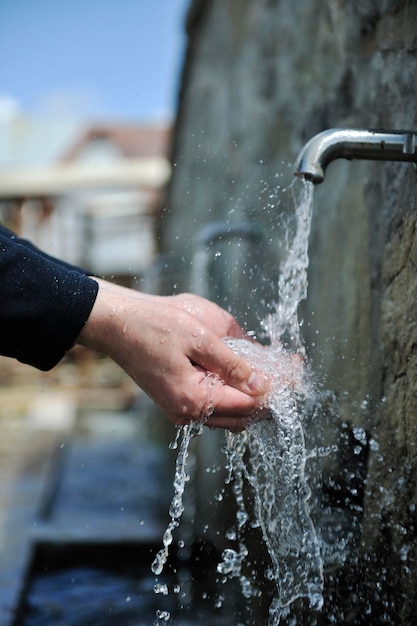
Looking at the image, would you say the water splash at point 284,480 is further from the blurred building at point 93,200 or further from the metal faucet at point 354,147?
the blurred building at point 93,200

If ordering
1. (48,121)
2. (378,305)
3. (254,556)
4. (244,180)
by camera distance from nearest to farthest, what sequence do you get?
(378,305)
(254,556)
(244,180)
(48,121)

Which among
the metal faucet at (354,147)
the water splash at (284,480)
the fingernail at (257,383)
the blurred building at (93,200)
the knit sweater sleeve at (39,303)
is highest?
the metal faucet at (354,147)

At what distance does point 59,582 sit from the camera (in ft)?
7.66

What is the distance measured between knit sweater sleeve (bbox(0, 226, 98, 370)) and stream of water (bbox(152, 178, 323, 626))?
29 centimetres

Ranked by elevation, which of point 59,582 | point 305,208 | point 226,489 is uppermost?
point 305,208

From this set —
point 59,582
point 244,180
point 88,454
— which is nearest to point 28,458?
point 88,454

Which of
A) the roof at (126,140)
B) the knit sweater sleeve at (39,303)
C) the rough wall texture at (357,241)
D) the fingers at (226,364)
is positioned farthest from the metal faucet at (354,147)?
the roof at (126,140)

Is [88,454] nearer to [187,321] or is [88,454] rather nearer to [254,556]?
[254,556]

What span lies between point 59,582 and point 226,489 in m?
0.59

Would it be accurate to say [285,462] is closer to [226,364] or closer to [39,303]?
[226,364]

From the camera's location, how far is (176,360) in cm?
134

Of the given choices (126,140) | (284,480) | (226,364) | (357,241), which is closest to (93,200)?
(126,140)

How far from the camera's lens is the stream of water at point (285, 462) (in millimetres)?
1459

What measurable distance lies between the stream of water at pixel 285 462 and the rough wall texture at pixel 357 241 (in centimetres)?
8
